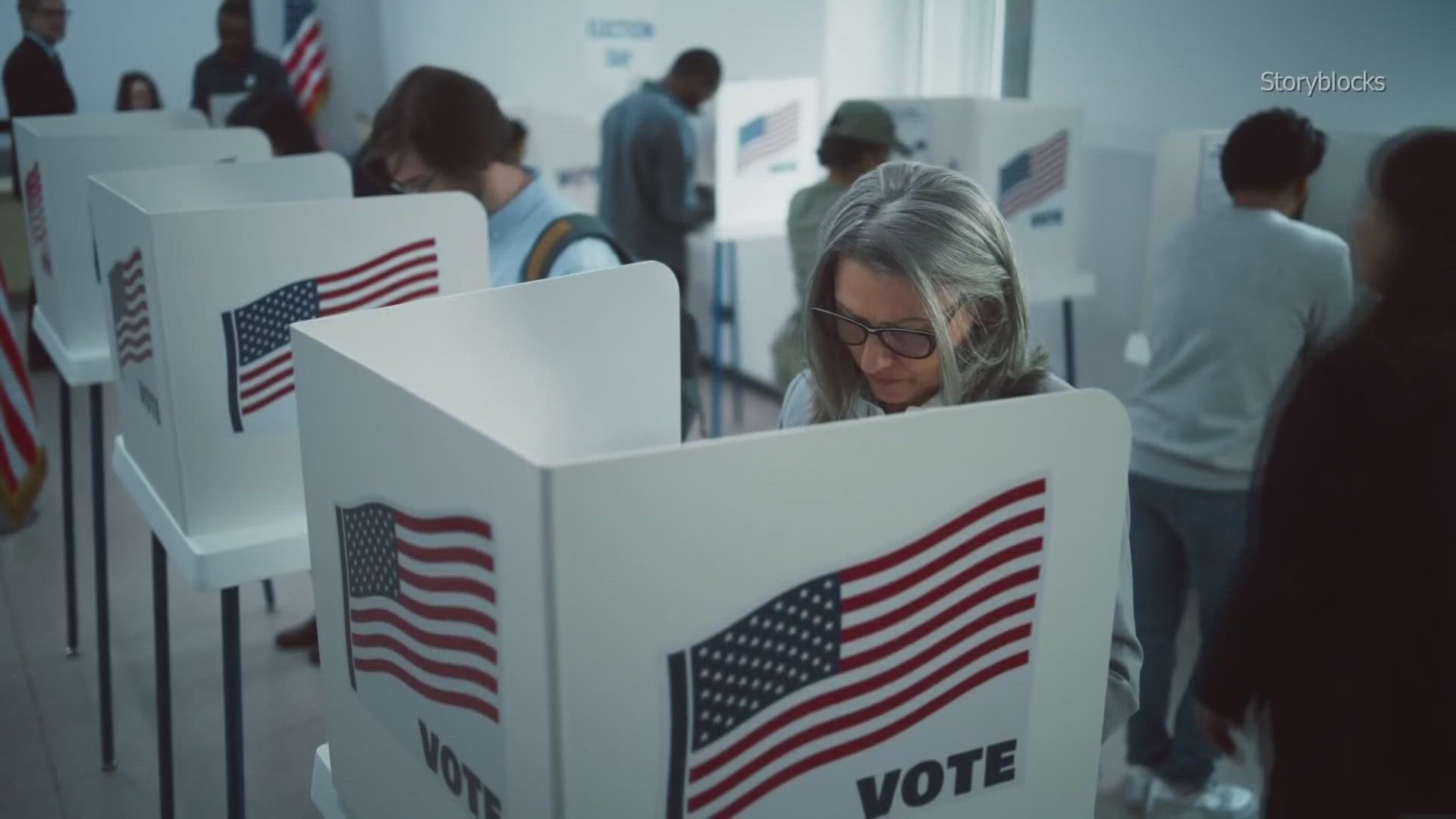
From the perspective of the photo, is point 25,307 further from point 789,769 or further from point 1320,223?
point 789,769

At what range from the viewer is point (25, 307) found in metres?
6.84

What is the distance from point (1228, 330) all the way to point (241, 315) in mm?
1562

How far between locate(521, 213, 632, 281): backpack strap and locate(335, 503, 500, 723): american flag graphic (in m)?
1.02

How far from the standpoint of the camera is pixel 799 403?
1.46 metres

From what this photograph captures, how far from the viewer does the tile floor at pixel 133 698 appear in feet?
7.96

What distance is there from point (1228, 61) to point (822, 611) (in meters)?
2.90

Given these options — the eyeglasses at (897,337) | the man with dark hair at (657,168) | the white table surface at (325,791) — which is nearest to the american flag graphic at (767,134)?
the man with dark hair at (657,168)

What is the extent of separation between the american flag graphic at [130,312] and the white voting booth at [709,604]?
0.85 m

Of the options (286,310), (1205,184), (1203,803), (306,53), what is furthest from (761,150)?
(306,53)

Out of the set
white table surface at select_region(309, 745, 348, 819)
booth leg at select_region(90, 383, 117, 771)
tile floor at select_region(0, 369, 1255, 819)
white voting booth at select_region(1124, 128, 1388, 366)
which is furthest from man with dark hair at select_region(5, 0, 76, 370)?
white table surface at select_region(309, 745, 348, 819)

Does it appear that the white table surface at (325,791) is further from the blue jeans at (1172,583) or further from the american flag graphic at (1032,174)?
the american flag graphic at (1032,174)

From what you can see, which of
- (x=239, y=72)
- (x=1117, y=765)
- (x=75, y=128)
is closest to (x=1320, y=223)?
(x=1117, y=765)

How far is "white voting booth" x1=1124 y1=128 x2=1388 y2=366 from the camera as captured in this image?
2635 mm

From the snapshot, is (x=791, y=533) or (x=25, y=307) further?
(x=25, y=307)
